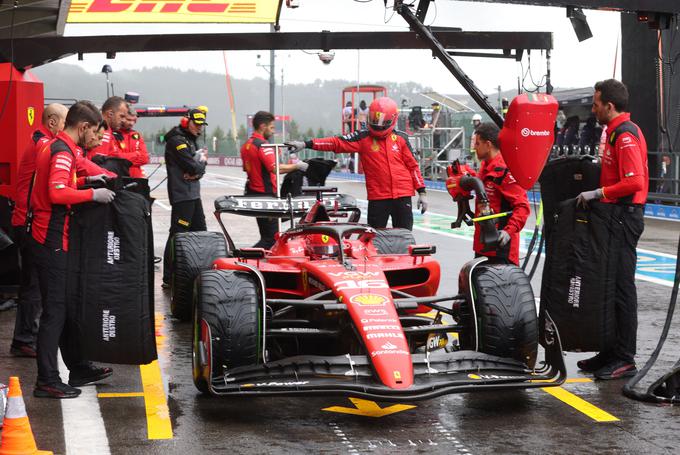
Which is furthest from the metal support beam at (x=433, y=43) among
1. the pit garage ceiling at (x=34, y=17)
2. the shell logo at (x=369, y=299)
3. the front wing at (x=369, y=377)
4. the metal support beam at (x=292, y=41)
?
the front wing at (x=369, y=377)

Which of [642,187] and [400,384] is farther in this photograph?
[642,187]

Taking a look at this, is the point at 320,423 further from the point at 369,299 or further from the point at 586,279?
the point at 586,279

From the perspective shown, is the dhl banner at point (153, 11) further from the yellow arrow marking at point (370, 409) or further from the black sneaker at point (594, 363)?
the yellow arrow marking at point (370, 409)

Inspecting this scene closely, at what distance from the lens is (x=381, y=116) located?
1027 centimetres

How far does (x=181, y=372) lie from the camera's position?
25.4ft

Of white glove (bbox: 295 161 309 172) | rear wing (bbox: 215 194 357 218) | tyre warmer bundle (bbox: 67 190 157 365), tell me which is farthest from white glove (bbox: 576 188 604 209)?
white glove (bbox: 295 161 309 172)

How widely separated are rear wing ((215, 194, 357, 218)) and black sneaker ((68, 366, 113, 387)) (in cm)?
261

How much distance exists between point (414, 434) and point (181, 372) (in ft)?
7.39

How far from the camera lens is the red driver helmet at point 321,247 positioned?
7.63 m

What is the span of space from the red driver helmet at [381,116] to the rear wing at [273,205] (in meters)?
0.79

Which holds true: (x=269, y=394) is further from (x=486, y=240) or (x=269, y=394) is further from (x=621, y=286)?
(x=621, y=286)

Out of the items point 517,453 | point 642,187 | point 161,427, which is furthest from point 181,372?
point 642,187

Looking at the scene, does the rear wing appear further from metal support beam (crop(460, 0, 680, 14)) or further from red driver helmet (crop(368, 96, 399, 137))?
metal support beam (crop(460, 0, 680, 14))

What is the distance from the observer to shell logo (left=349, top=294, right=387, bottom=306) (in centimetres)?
649
